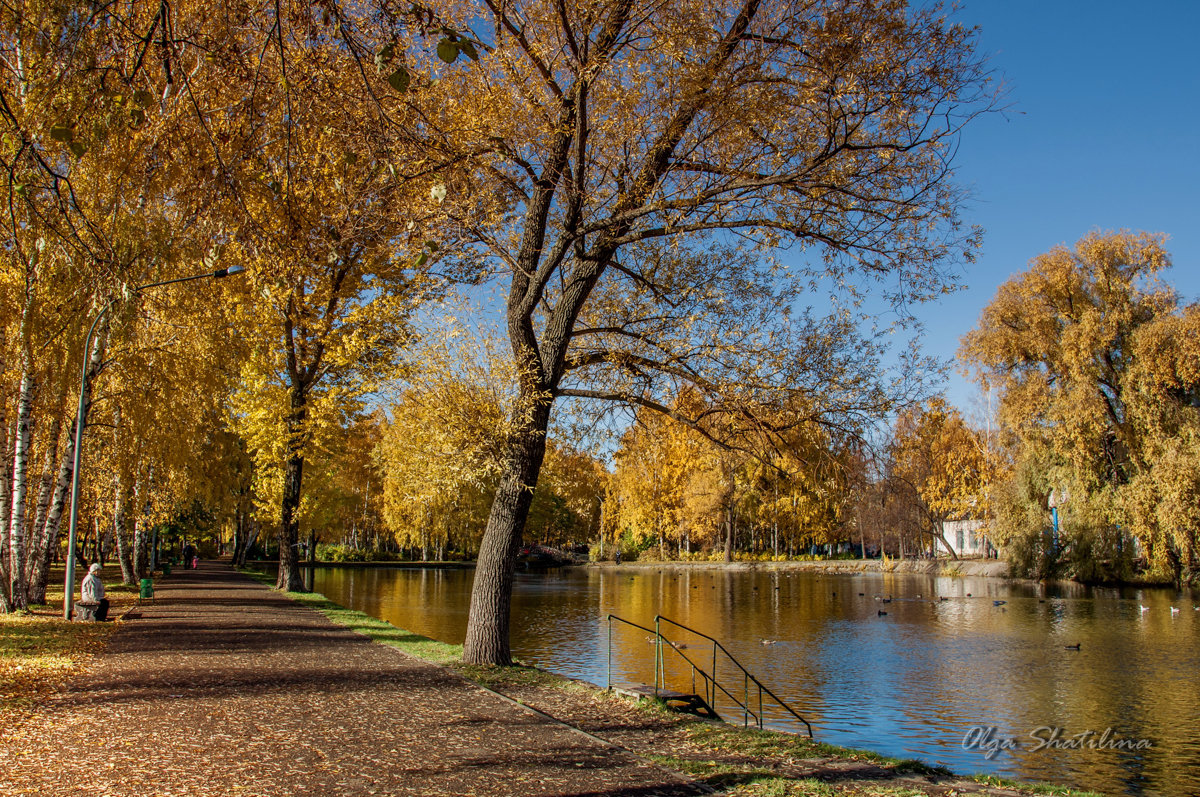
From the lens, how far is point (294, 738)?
7055mm

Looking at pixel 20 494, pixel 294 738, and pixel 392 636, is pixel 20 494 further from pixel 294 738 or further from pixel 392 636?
pixel 294 738

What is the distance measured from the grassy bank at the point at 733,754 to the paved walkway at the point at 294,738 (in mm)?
417

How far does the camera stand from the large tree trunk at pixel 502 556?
11289 mm

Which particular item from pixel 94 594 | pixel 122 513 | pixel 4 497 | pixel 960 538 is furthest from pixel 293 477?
pixel 960 538

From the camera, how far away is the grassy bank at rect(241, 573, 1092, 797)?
659 cm

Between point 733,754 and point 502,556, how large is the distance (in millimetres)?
4740

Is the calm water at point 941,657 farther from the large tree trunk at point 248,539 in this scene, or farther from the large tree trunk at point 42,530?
the large tree trunk at point 248,539

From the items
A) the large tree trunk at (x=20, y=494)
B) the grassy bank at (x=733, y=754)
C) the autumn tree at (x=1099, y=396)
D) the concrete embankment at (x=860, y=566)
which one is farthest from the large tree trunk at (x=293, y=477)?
the concrete embankment at (x=860, y=566)

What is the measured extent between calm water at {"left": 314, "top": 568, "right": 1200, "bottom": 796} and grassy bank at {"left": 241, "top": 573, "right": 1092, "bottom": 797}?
3.06 m

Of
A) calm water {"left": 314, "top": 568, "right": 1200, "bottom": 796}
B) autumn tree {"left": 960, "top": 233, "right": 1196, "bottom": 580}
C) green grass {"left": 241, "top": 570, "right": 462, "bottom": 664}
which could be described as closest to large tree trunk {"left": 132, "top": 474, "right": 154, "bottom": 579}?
green grass {"left": 241, "top": 570, "right": 462, "bottom": 664}

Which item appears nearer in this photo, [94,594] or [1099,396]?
[94,594]

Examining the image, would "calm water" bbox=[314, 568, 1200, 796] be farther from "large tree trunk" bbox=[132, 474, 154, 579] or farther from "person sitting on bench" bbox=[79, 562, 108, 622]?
"person sitting on bench" bbox=[79, 562, 108, 622]

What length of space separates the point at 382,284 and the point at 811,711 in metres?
13.8

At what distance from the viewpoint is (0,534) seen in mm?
14070
